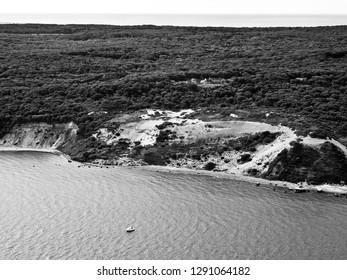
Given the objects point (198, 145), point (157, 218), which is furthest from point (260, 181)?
point (157, 218)

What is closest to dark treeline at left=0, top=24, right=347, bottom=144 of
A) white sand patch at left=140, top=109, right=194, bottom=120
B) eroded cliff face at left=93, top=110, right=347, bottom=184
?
white sand patch at left=140, top=109, right=194, bottom=120

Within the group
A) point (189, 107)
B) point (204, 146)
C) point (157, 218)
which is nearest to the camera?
point (157, 218)

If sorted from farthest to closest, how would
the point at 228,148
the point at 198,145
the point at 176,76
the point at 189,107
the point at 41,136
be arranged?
the point at 176,76, the point at 189,107, the point at 41,136, the point at 198,145, the point at 228,148

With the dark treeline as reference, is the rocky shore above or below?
below

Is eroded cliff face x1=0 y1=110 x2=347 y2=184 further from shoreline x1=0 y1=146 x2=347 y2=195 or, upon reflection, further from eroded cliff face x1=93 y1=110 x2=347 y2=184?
shoreline x1=0 y1=146 x2=347 y2=195

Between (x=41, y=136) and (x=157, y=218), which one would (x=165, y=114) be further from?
(x=157, y=218)

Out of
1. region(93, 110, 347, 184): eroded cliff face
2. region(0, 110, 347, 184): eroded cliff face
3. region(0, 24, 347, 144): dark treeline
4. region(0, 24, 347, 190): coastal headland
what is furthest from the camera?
region(0, 24, 347, 144): dark treeline

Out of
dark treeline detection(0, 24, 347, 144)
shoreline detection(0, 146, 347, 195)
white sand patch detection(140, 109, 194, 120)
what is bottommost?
shoreline detection(0, 146, 347, 195)
